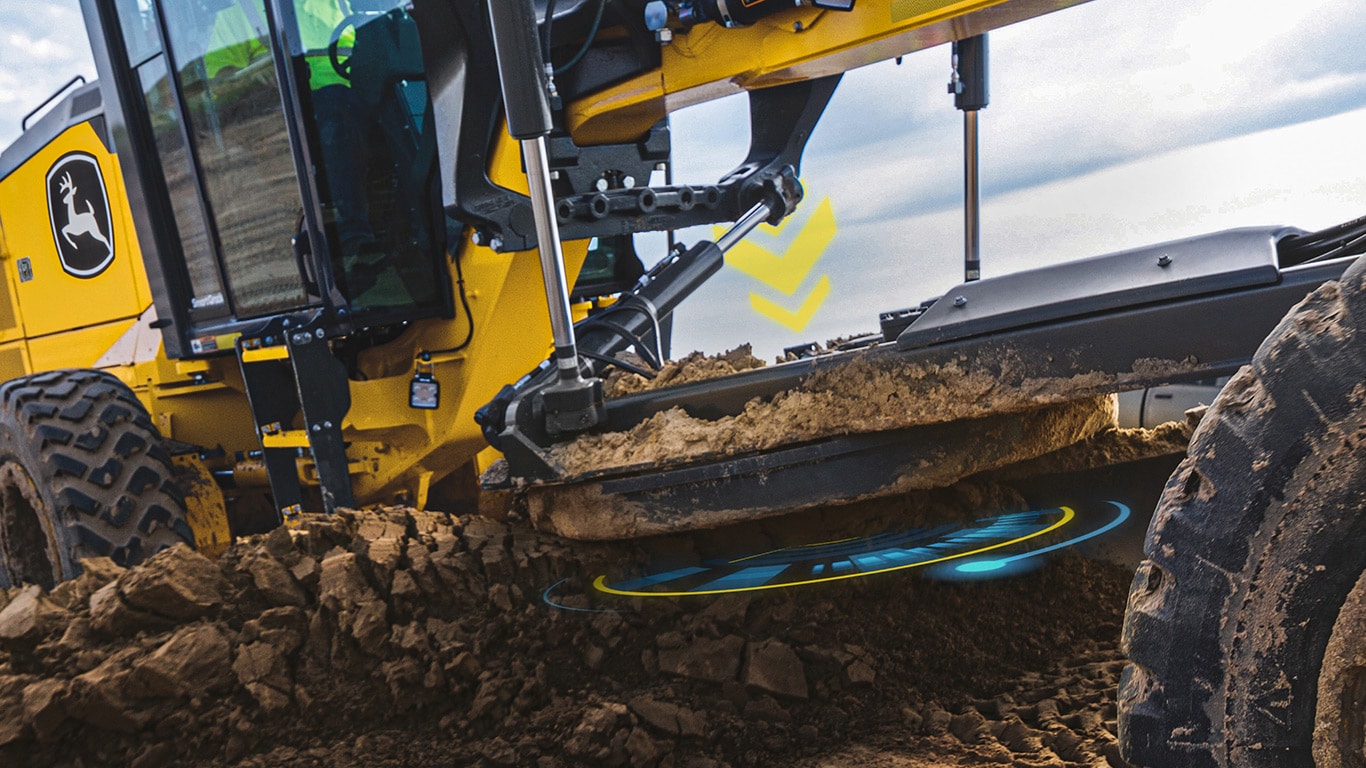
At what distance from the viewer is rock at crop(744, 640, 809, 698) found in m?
2.46

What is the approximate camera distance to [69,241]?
5.06 meters

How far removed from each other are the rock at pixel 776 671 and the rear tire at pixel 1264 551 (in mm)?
1076

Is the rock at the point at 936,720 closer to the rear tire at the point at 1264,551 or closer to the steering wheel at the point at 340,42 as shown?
the rear tire at the point at 1264,551

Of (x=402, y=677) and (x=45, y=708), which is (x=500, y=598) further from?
(x=45, y=708)

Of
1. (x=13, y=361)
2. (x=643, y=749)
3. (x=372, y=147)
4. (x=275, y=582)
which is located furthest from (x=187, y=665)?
(x=13, y=361)

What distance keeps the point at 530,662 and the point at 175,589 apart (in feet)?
3.19

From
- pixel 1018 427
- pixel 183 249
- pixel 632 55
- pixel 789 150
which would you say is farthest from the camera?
pixel 183 249

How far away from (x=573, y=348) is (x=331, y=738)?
1108 mm

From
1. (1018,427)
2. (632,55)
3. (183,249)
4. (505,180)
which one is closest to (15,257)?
(183,249)

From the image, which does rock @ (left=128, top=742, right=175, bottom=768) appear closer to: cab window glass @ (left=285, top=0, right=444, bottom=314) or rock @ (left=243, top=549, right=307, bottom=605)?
rock @ (left=243, top=549, right=307, bottom=605)

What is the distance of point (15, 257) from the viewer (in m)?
5.37

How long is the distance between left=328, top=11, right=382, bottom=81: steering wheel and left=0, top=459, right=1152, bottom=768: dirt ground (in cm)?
169

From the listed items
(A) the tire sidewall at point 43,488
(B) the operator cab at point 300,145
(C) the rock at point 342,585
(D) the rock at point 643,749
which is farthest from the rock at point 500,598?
(A) the tire sidewall at point 43,488

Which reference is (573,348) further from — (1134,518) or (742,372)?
(1134,518)
